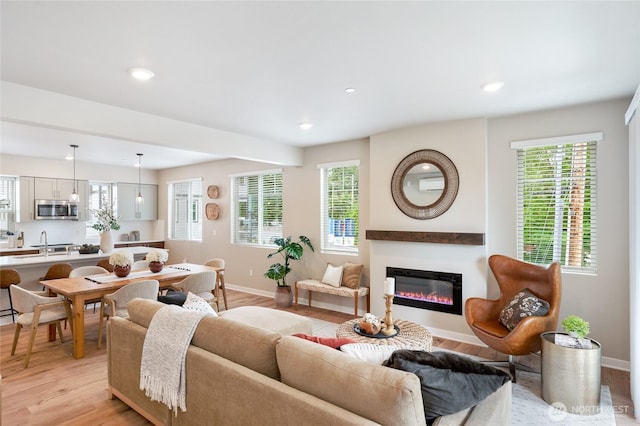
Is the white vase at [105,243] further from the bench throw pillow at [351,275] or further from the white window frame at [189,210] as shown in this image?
the bench throw pillow at [351,275]

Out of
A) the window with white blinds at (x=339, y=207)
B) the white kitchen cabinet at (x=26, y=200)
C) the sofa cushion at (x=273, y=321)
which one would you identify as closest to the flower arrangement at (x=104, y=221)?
the white kitchen cabinet at (x=26, y=200)

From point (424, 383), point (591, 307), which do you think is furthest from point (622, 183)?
point (424, 383)

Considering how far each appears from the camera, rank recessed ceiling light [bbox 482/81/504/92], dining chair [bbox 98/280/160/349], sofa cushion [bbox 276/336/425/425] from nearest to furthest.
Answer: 1. sofa cushion [bbox 276/336/425/425]
2. recessed ceiling light [bbox 482/81/504/92]
3. dining chair [bbox 98/280/160/349]

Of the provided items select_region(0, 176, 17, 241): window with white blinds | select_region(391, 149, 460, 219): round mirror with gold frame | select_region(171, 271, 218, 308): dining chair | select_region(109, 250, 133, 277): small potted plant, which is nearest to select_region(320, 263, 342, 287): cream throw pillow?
select_region(391, 149, 460, 219): round mirror with gold frame

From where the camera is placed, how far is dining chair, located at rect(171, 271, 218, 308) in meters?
4.32

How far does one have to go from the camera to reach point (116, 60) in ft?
8.25

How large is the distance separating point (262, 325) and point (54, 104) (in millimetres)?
2787

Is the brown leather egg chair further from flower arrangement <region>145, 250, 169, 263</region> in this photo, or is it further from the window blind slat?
flower arrangement <region>145, 250, 169, 263</region>

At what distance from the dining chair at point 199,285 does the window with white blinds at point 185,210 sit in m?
3.55

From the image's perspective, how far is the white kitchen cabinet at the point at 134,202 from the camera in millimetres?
8242

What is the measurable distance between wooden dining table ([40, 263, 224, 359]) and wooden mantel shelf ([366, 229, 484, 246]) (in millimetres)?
2651

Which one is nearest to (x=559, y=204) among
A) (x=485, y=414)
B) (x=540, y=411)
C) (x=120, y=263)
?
(x=540, y=411)

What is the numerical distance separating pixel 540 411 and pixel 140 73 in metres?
4.10

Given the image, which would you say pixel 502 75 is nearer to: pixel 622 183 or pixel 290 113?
pixel 622 183
